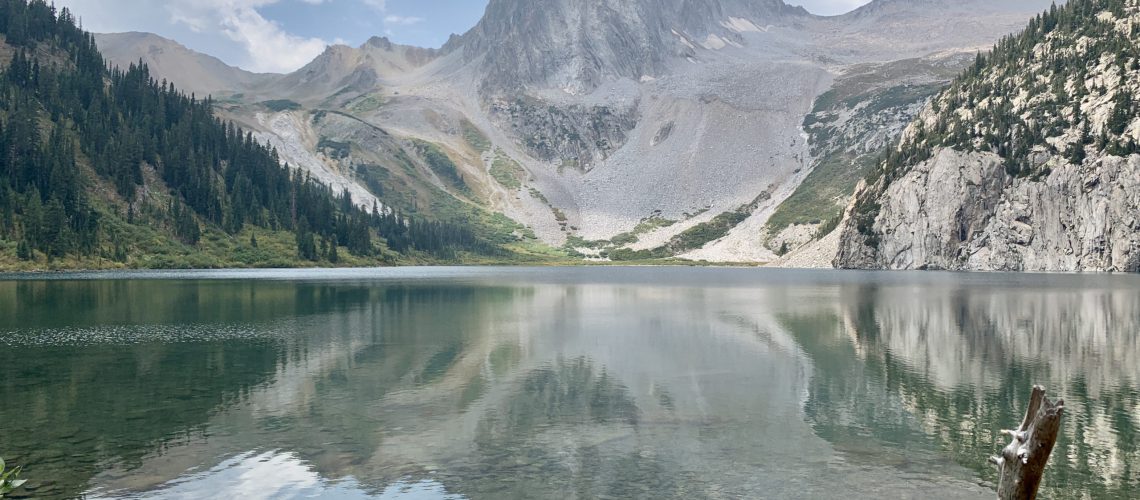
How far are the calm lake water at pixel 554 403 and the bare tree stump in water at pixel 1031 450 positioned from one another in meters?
9.68

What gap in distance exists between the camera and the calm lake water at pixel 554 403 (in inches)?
928

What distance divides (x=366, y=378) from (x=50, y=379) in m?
17.0

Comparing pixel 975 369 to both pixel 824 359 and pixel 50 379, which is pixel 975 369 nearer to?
pixel 824 359

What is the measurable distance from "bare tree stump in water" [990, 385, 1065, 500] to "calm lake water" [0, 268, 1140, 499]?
9.68 metres

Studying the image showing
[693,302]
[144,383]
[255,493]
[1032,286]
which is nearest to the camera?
[255,493]

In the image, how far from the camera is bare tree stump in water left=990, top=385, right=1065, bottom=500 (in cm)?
1162

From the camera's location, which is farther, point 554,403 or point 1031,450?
point 554,403

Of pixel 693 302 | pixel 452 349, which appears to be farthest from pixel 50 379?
pixel 693 302

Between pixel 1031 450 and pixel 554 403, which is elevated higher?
pixel 1031 450

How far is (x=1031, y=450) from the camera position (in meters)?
12.2

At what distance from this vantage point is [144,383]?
1550 inches

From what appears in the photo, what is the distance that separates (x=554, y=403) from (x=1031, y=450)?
25.1 meters

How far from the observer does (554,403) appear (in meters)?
35.5

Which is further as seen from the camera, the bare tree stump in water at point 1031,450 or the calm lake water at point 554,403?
the calm lake water at point 554,403
